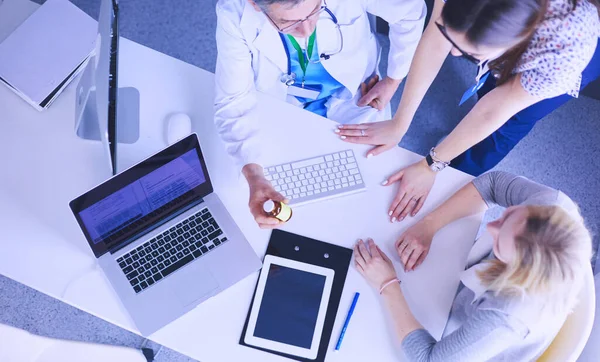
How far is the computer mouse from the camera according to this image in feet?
4.82

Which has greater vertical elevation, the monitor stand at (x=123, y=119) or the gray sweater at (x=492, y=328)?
the monitor stand at (x=123, y=119)

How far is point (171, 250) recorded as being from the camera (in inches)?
53.7

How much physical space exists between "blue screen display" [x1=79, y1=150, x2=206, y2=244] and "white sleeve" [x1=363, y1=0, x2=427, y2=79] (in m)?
0.71

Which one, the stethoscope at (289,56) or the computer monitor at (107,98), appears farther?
the stethoscope at (289,56)

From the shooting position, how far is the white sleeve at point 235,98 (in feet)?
4.64

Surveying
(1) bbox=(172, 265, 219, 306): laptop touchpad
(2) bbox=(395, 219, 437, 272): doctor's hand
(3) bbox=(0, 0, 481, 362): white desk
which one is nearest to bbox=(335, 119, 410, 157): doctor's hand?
(3) bbox=(0, 0, 481, 362): white desk

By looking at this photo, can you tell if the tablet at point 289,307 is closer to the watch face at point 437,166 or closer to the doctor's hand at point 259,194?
the doctor's hand at point 259,194

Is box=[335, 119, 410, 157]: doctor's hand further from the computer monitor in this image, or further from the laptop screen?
the computer monitor

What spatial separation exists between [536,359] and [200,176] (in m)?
0.91

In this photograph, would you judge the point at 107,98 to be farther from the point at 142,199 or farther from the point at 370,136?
the point at 370,136

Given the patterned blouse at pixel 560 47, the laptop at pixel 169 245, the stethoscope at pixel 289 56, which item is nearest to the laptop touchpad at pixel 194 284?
the laptop at pixel 169 245

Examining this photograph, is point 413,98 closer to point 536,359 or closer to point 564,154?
point 536,359

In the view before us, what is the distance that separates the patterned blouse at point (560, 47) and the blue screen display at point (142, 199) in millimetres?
826

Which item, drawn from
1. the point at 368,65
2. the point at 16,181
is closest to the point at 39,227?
the point at 16,181
